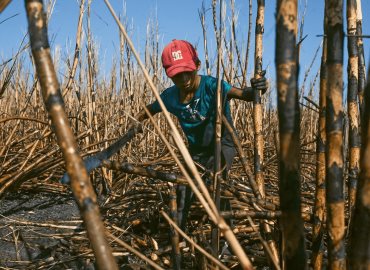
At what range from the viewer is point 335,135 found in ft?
1.51

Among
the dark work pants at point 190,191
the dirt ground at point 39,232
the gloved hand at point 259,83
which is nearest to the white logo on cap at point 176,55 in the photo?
the dark work pants at point 190,191

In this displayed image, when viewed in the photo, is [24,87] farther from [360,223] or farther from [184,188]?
[360,223]

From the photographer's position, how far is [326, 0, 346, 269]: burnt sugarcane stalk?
1.38 feet

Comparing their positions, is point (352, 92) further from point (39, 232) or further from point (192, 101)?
point (39, 232)

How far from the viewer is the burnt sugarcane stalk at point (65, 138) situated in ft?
1.17

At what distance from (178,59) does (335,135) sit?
1196 millimetres

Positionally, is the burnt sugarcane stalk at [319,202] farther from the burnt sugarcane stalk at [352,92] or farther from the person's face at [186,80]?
the person's face at [186,80]

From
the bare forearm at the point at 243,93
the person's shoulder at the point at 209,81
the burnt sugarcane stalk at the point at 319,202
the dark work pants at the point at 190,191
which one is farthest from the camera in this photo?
the person's shoulder at the point at 209,81

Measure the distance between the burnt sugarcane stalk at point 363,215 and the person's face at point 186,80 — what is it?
1.29 meters

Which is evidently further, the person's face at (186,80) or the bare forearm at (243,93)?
the person's face at (186,80)

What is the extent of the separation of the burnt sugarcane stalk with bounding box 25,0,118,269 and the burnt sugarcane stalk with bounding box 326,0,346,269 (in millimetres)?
231

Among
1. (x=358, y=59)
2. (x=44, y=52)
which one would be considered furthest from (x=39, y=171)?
(x=44, y=52)

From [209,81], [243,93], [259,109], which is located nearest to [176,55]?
[209,81]

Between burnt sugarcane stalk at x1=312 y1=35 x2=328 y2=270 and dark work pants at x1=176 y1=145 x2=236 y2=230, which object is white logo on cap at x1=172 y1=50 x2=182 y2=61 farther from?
burnt sugarcane stalk at x1=312 y1=35 x2=328 y2=270
